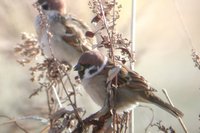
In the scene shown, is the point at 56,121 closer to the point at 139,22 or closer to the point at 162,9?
the point at 139,22

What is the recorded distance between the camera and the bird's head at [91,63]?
1.32 m

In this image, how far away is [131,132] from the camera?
140 centimetres

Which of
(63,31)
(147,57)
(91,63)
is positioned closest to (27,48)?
(91,63)

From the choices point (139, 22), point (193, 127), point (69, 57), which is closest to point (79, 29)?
point (69, 57)

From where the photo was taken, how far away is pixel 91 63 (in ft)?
4.43

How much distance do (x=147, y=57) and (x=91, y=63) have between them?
1.03 metres

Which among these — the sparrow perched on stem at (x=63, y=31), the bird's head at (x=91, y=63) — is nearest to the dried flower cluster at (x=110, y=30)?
the bird's head at (x=91, y=63)

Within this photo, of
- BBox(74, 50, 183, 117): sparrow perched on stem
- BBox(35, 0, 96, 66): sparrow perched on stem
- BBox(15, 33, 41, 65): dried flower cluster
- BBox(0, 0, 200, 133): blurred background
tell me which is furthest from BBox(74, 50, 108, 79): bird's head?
BBox(0, 0, 200, 133): blurred background

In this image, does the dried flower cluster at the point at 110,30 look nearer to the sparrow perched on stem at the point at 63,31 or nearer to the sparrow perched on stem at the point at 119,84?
the sparrow perched on stem at the point at 119,84

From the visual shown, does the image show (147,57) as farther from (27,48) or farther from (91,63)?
(27,48)

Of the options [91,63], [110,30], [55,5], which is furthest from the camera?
[55,5]

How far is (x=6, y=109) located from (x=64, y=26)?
40cm

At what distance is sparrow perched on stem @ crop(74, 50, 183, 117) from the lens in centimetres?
135

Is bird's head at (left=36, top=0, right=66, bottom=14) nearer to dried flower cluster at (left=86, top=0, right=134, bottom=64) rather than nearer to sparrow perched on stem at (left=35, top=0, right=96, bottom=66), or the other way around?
sparrow perched on stem at (left=35, top=0, right=96, bottom=66)
